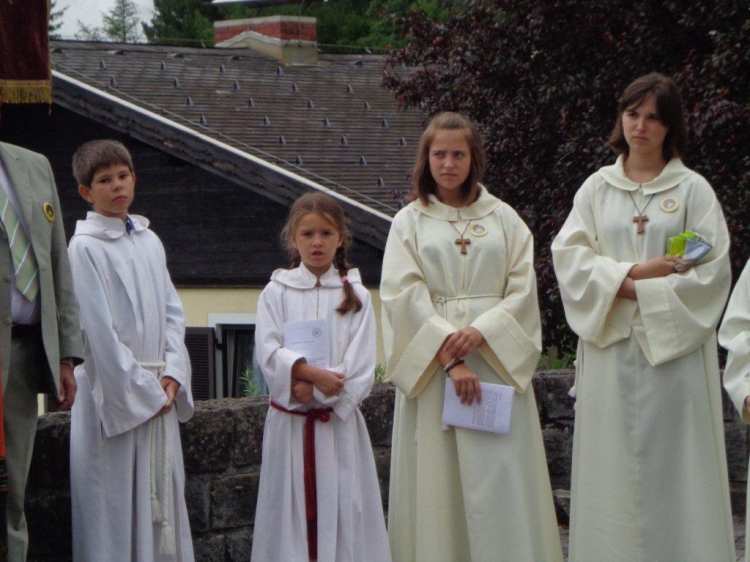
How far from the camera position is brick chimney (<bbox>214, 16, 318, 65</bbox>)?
18.2m

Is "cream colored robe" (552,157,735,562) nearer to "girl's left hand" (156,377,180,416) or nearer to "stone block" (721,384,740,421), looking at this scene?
"girl's left hand" (156,377,180,416)

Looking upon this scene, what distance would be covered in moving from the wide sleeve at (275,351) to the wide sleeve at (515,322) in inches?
32.6

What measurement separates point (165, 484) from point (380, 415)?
6.35 feet

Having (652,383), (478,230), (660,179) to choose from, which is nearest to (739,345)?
(652,383)

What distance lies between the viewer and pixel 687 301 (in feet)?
18.9

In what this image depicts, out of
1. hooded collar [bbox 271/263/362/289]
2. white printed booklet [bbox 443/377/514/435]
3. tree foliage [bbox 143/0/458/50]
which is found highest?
tree foliage [bbox 143/0/458/50]

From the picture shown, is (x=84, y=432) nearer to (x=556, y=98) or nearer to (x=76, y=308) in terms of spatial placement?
(x=76, y=308)

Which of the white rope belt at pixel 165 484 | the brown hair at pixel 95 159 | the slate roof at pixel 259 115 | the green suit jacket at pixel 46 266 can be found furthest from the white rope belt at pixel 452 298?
the slate roof at pixel 259 115

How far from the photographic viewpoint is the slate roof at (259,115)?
13328mm

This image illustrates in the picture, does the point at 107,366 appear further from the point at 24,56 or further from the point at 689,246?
the point at 689,246

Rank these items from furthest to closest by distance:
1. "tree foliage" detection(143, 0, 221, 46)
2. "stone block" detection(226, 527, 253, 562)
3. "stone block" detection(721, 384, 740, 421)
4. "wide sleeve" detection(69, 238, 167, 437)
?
"tree foliage" detection(143, 0, 221, 46), "stone block" detection(721, 384, 740, 421), "stone block" detection(226, 527, 253, 562), "wide sleeve" detection(69, 238, 167, 437)

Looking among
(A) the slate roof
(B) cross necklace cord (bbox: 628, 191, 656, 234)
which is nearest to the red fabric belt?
(B) cross necklace cord (bbox: 628, 191, 656, 234)

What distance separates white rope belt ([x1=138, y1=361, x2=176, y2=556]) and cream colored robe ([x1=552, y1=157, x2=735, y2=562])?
180 cm

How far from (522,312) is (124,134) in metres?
8.99
